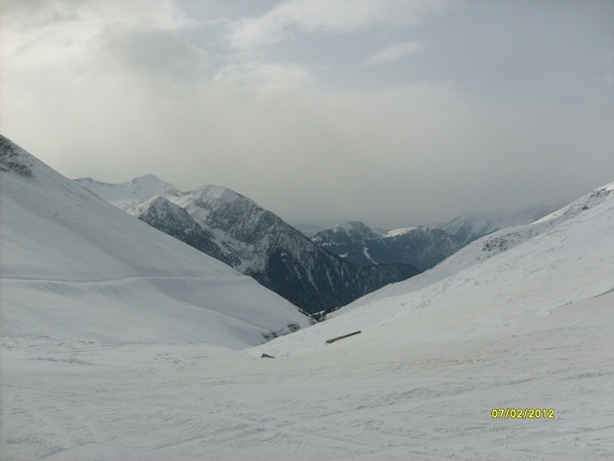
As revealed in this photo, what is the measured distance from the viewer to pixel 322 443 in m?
8.11

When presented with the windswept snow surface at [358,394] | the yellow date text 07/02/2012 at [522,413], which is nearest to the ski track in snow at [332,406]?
the windswept snow surface at [358,394]

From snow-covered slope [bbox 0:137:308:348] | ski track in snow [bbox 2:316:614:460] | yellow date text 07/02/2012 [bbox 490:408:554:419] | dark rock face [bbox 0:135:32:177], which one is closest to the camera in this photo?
ski track in snow [bbox 2:316:614:460]

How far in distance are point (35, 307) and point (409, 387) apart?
25863mm

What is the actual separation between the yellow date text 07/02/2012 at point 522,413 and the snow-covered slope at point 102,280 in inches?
855

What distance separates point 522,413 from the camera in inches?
357

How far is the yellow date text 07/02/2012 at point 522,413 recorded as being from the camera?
8.88 metres

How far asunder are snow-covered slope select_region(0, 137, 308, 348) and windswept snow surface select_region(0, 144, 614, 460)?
9863 mm

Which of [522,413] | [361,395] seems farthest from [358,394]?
[522,413]

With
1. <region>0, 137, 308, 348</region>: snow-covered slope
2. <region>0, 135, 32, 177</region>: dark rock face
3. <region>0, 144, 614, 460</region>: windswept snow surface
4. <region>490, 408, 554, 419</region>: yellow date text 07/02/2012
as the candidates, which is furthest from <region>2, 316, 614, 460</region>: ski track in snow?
<region>0, 135, 32, 177</region>: dark rock face

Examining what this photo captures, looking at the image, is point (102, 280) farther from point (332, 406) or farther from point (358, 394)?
point (332, 406)

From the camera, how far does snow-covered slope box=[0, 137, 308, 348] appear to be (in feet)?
93.4

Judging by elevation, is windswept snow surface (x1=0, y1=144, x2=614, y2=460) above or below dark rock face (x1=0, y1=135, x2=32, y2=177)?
below

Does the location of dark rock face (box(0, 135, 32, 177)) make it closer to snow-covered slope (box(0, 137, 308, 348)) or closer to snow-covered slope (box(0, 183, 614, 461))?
snow-covered slope (box(0, 137, 308, 348))

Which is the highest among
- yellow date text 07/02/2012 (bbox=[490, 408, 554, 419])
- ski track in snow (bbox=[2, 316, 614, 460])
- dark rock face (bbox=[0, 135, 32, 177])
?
dark rock face (bbox=[0, 135, 32, 177])
